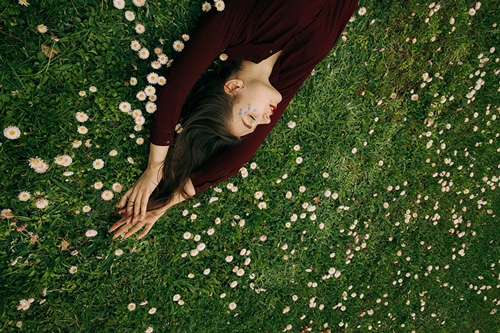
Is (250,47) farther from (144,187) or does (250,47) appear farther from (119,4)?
(144,187)

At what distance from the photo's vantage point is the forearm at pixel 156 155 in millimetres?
2209

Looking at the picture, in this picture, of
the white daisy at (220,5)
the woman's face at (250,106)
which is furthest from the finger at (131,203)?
the white daisy at (220,5)

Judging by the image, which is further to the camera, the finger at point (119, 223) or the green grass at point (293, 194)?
the finger at point (119, 223)

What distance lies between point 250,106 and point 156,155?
0.79 metres

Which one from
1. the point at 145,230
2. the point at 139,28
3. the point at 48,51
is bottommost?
the point at 145,230

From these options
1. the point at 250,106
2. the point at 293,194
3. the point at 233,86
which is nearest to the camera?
the point at 250,106

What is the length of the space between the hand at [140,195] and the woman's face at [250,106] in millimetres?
739

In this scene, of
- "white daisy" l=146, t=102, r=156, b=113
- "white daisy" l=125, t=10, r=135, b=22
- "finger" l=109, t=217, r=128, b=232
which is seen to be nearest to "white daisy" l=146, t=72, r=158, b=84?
"white daisy" l=146, t=102, r=156, b=113

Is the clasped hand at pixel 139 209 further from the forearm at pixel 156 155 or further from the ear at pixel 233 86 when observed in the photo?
the ear at pixel 233 86

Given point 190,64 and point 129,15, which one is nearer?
point 190,64

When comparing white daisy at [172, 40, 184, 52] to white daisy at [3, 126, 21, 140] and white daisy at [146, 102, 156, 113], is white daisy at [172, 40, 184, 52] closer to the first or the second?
white daisy at [146, 102, 156, 113]

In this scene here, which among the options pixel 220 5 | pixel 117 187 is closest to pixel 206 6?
pixel 220 5

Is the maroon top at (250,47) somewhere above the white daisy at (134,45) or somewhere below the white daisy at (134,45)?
above

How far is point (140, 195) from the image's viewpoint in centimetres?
240
